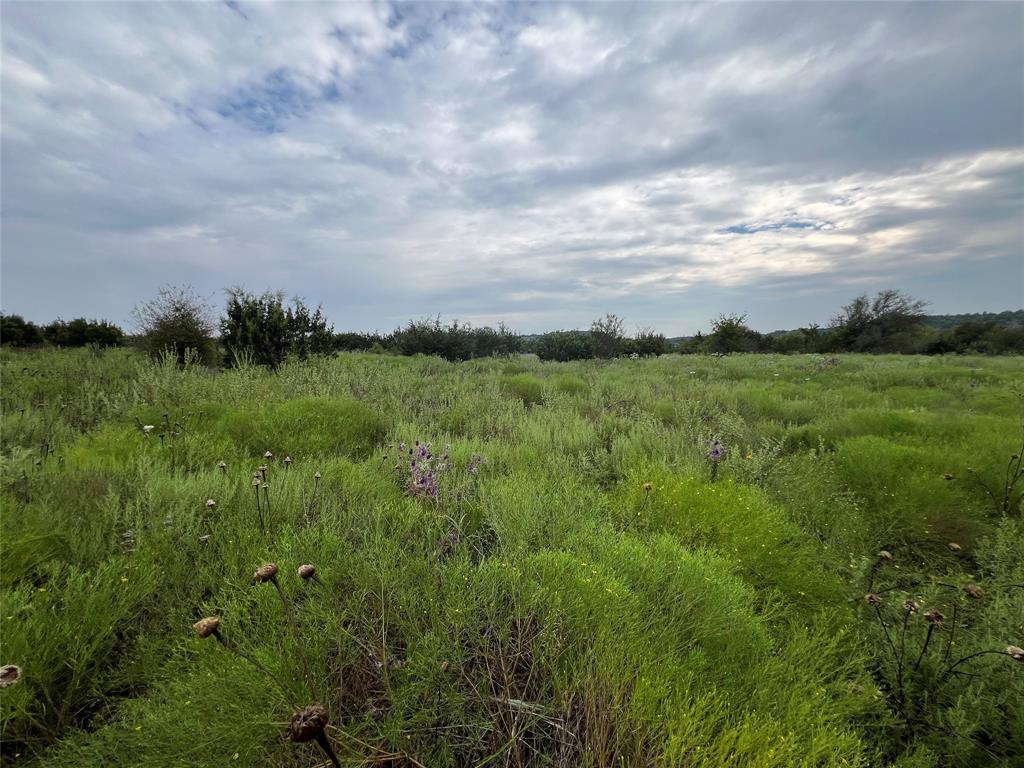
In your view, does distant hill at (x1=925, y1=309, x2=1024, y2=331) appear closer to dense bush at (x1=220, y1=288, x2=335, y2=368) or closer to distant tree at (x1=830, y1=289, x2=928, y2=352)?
→ distant tree at (x1=830, y1=289, x2=928, y2=352)

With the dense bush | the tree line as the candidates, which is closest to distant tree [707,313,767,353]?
the tree line

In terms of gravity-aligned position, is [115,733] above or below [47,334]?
below

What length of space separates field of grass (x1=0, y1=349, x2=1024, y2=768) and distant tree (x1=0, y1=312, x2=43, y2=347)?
21840 millimetres

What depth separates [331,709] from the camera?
4.57 ft

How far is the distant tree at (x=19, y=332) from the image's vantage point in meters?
18.6

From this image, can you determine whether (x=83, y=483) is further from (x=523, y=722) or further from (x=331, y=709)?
(x=523, y=722)

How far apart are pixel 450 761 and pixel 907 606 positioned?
189 cm

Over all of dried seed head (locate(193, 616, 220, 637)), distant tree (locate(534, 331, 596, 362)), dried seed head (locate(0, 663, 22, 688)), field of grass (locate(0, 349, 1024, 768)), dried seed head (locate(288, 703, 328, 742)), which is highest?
distant tree (locate(534, 331, 596, 362))

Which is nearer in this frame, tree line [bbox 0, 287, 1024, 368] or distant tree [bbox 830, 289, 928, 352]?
tree line [bbox 0, 287, 1024, 368]

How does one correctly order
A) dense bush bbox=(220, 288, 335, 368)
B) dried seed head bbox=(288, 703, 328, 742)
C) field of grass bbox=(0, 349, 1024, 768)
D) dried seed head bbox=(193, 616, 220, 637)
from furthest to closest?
dense bush bbox=(220, 288, 335, 368) < field of grass bbox=(0, 349, 1024, 768) < dried seed head bbox=(193, 616, 220, 637) < dried seed head bbox=(288, 703, 328, 742)

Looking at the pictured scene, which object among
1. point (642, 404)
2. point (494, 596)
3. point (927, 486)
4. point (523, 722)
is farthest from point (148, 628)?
point (642, 404)

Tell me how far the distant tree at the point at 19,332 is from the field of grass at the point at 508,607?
21.8m

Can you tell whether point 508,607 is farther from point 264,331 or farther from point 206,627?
point 264,331

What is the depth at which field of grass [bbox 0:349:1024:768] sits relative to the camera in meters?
1.35
